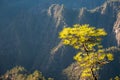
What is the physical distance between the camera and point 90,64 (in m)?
32.6

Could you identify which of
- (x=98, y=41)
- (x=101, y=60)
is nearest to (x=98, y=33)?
(x=98, y=41)

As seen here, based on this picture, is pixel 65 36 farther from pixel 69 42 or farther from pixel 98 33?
pixel 98 33

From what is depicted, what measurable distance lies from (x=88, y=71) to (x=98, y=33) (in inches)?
158

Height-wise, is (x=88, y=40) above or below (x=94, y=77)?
above

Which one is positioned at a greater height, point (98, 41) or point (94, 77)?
point (98, 41)

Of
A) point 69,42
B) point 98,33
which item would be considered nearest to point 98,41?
point 98,33

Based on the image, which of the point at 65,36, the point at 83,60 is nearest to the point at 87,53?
the point at 83,60

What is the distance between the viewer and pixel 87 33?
1234 inches

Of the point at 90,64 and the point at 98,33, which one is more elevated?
the point at 98,33

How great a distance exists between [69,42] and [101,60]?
3880 millimetres

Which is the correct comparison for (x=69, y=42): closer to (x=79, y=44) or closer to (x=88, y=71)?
(x=79, y=44)

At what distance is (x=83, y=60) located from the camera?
107ft

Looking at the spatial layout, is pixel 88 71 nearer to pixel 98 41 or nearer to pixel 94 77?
pixel 94 77

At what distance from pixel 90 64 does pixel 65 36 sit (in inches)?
146
